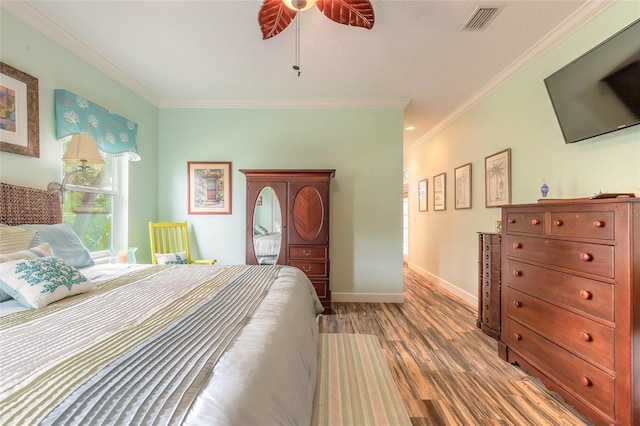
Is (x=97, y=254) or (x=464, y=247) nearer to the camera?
(x=97, y=254)

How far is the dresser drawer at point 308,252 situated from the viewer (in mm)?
3154

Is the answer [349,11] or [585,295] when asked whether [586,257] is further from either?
[349,11]

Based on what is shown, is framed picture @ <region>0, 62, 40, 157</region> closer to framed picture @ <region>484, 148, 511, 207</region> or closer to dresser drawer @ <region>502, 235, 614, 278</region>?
dresser drawer @ <region>502, 235, 614, 278</region>

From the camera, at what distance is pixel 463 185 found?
367 cm

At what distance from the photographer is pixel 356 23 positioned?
5.51ft

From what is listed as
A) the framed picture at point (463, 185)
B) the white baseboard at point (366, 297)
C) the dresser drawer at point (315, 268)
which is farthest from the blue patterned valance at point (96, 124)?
the framed picture at point (463, 185)

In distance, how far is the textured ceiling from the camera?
195 centimetres

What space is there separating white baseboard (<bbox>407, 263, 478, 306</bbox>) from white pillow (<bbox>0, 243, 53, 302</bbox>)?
3939 mm

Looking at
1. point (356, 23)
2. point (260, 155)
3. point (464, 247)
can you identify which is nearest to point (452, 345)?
point (464, 247)

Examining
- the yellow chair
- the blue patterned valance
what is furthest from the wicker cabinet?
the blue patterned valance

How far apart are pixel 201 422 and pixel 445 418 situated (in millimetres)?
1554

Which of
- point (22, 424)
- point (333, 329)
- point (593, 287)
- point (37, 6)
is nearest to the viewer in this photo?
point (22, 424)

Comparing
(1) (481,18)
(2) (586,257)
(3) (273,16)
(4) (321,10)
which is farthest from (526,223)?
(3) (273,16)

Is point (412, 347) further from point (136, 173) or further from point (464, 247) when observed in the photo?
point (136, 173)
